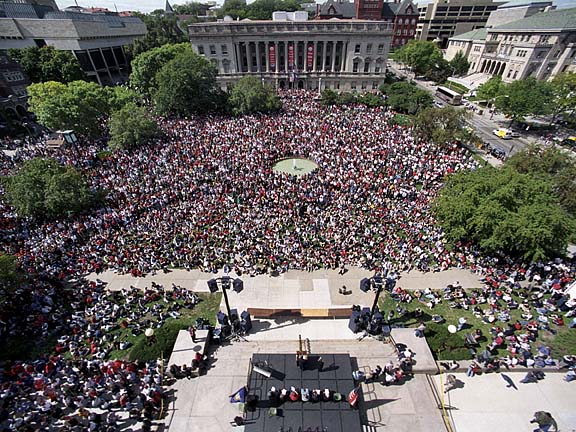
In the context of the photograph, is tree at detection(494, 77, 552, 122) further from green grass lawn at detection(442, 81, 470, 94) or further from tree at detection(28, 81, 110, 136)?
tree at detection(28, 81, 110, 136)

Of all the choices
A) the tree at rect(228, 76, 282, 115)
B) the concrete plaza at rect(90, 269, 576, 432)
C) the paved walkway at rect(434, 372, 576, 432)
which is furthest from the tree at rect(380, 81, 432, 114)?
the paved walkway at rect(434, 372, 576, 432)

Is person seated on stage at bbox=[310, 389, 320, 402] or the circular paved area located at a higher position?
person seated on stage at bbox=[310, 389, 320, 402]

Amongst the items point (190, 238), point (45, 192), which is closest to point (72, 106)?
point (45, 192)

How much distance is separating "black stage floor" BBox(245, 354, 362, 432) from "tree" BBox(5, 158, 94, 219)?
76.0ft

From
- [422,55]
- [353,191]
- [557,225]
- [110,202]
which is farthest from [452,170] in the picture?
[422,55]

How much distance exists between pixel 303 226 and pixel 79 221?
67.0 ft

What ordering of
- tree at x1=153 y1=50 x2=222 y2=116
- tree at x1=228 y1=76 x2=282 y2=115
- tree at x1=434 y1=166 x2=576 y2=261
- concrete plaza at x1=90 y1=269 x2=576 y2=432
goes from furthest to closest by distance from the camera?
tree at x1=228 y1=76 x2=282 y2=115
tree at x1=153 y1=50 x2=222 y2=116
tree at x1=434 y1=166 x2=576 y2=261
concrete plaza at x1=90 y1=269 x2=576 y2=432

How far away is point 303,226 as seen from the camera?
87.2 ft

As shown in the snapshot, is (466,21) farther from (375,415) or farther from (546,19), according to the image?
(375,415)

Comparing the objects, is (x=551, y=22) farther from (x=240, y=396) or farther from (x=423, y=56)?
(x=240, y=396)

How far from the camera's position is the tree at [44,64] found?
58.7m

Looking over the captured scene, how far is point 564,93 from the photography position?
46531 millimetres

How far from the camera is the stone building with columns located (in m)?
64.9

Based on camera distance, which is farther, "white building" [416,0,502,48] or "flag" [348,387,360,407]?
"white building" [416,0,502,48]
